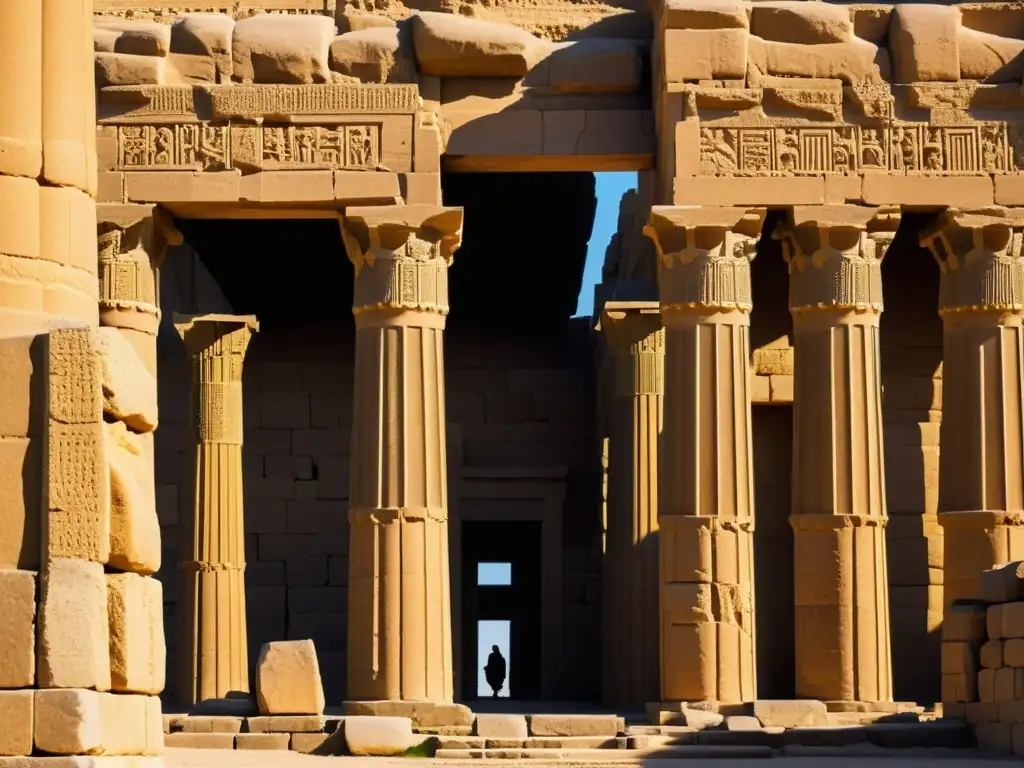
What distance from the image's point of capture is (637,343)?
106 feet

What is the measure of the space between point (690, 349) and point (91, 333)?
576 inches

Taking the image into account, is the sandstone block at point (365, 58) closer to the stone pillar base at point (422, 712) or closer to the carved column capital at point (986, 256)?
the carved column capital at point (986, 256)

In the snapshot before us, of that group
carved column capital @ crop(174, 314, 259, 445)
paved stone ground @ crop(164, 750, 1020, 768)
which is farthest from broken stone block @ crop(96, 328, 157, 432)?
carved column capital @ crop(174, 314, 259, 445)

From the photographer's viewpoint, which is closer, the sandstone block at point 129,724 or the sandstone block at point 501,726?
the sandstone block at point 129,724

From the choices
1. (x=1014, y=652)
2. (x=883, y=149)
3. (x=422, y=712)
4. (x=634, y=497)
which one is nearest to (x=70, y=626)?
(x=1014, y=652)

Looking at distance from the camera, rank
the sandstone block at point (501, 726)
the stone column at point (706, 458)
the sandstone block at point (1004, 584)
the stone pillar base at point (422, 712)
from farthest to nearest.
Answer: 1. the stone column at point (706, 458)
2. the stone pillar base at point (422, 712)
3. the sandstone block at point (501, 726)
4. the sandstone block at point (1004, 584)

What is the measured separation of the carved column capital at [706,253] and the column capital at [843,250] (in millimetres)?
621

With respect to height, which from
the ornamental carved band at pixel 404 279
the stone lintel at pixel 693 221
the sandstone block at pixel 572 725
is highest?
the stone lintel at pixel 693 221

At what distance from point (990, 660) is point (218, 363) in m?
12.8

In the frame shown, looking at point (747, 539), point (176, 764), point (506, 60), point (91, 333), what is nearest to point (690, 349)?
point (747, 539)

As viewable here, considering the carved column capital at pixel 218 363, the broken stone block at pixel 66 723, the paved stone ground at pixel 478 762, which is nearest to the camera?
the broken stone block at pixel 66 723

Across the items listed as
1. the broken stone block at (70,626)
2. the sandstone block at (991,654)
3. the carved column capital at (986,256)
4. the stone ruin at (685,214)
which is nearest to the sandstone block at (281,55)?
the stone ruin at (685,214)

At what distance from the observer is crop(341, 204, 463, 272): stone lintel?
27.0 m

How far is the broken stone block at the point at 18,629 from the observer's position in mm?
12820
